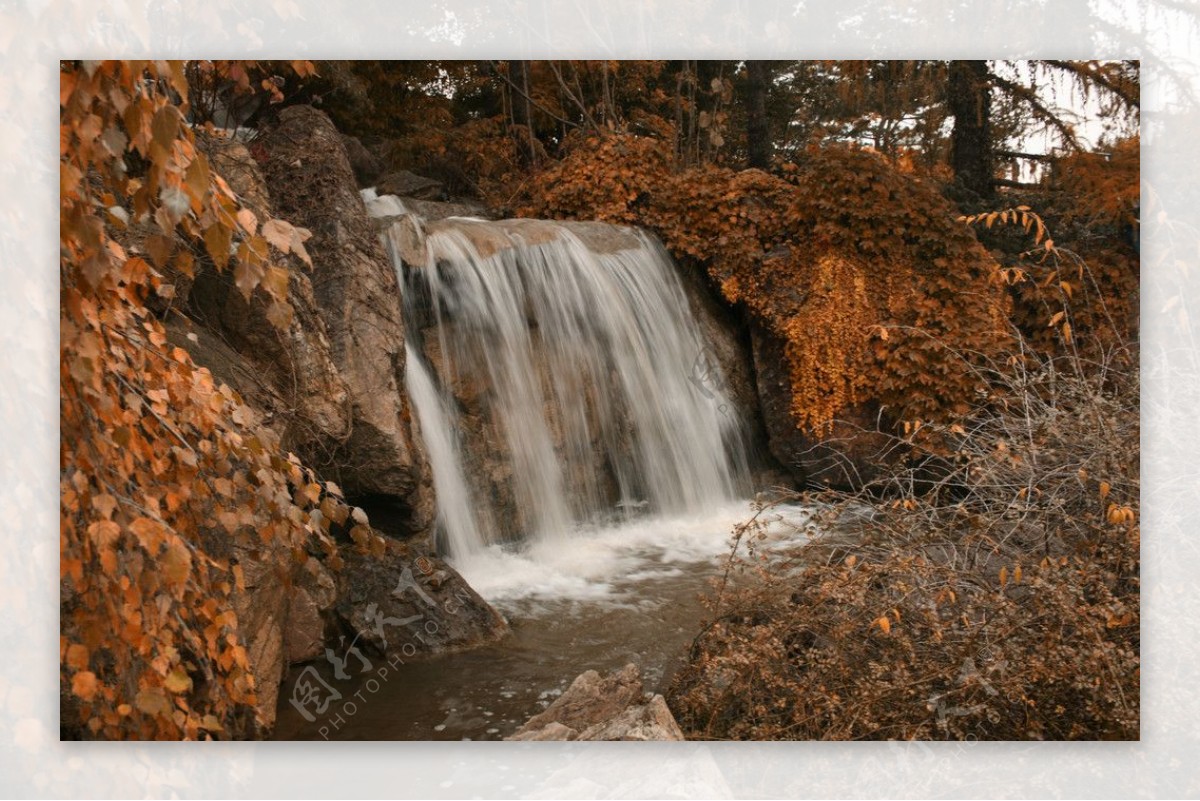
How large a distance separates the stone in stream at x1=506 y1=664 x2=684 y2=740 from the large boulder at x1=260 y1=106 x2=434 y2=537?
1147mm

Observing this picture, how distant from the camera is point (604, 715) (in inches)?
126

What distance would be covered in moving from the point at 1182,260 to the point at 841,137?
2.02 m

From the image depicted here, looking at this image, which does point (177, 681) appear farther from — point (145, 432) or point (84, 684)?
point (145, 432)

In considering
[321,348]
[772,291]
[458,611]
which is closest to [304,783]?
[458,611]

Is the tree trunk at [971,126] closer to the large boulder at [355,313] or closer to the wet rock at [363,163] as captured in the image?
the large boulder at [355,313]

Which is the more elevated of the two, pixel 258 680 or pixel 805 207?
pixel 805 207

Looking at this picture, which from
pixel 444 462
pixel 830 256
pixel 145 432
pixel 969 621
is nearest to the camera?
pixel 145 432

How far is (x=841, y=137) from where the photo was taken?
5.01 meters

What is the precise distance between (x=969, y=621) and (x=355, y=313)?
8.39 ft

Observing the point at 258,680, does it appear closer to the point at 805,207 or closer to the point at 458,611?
the point at 458,611

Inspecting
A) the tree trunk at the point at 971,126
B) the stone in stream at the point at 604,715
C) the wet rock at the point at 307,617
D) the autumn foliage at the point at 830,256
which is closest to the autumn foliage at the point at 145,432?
the wet rock at the point at 307,617

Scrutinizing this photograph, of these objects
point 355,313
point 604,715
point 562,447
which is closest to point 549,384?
point 562,447

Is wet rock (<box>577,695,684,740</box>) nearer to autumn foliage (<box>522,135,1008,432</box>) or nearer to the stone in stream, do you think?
the stone in stream

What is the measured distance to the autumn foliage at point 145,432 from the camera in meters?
1.87
